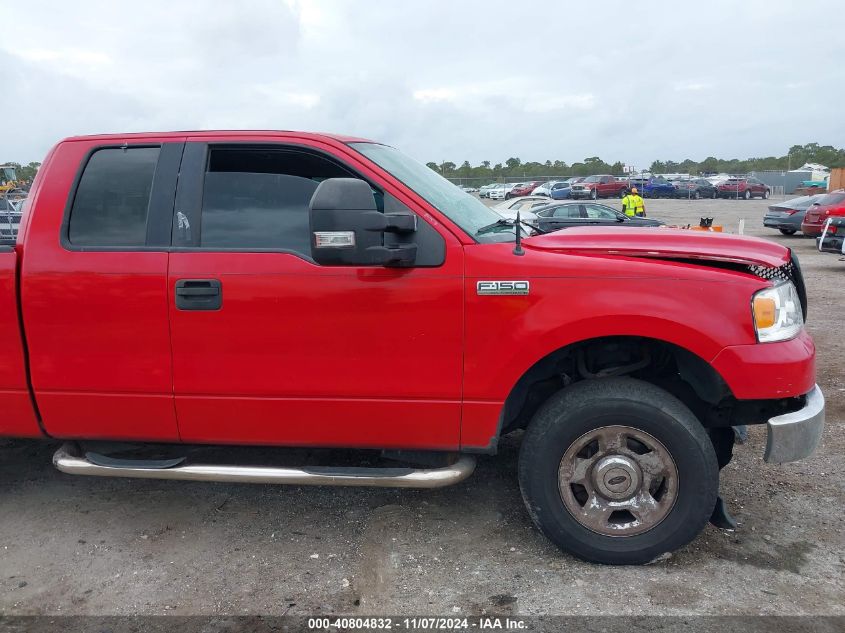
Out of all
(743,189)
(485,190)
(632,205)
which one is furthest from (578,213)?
(485,190)

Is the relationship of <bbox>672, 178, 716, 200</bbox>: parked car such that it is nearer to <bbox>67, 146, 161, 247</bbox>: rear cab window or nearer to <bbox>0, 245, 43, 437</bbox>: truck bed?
<bbox>67, 146, 161, 247</bbox>: rear cab window

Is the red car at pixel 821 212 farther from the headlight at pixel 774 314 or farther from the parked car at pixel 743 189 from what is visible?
the parked car at pixel 743 189

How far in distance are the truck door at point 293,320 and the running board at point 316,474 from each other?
134mm

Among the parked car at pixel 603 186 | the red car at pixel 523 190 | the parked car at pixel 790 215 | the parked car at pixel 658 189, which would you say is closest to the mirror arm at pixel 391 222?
the parked car at pixel 790 215

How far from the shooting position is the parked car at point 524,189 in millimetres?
50516

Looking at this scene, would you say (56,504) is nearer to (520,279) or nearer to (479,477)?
(479,477)

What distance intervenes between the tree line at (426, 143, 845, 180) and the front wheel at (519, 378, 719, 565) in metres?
68.9

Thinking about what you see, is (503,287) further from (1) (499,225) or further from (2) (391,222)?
(1) (499,225)

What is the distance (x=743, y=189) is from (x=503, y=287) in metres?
48.7

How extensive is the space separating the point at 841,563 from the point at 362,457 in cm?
262

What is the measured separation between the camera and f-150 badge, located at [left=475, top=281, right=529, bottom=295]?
3045mm

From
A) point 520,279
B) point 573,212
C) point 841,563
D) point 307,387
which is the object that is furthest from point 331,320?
point 573,212

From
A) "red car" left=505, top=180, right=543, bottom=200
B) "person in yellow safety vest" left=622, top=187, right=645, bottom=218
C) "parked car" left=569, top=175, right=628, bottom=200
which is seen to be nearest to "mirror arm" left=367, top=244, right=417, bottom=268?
"person in yellow safety vest" left=622, top=187, right=645, bottom=218

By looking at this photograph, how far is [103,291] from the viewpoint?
3.25m
